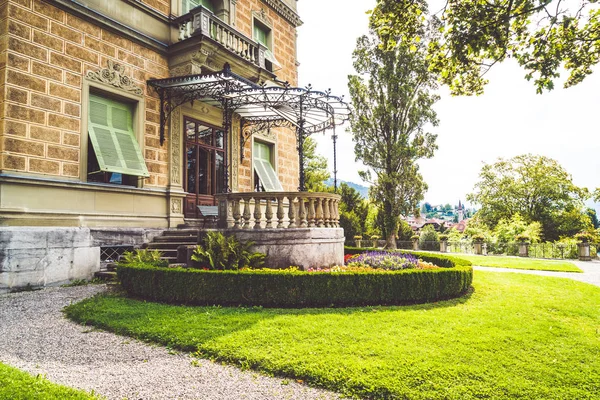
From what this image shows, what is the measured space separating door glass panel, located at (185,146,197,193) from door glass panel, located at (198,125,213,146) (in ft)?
1.75

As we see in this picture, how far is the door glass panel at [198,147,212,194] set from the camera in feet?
43.4

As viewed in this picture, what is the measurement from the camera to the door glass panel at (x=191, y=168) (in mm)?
12820

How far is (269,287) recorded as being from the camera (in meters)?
6.86

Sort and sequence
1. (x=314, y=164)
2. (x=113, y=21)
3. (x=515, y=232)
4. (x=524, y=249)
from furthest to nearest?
(x=314, y=164), (x=515, y=232), (x=524, y=249), (x=113, y=21)

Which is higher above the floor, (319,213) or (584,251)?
(319,213)

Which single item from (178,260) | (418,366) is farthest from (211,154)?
(418,366)

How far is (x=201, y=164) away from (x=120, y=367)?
998 centimetres

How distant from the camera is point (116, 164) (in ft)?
31.9

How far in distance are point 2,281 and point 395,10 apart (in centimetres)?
946

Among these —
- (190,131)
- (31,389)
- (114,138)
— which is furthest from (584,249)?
(31,389)

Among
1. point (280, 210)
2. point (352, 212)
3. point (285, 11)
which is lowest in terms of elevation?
point (280, 210)

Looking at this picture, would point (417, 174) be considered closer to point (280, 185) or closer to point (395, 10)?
point (280, 185)

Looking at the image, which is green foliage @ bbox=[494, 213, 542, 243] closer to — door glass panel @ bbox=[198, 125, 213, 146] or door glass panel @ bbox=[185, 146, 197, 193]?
door glass panel @ bbox=[198, 125, 213, 146]

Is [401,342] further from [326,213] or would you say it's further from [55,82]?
[55,82]
